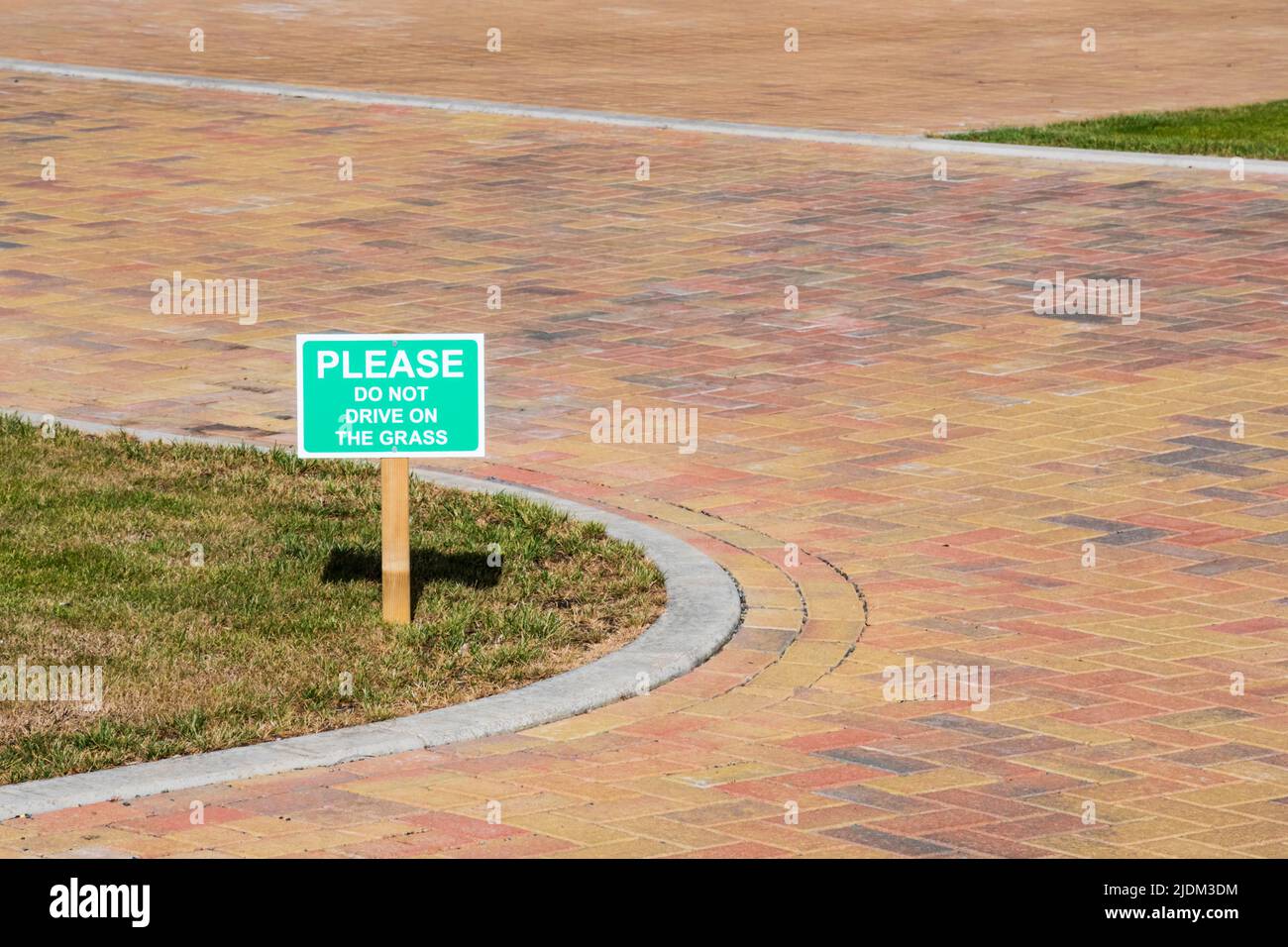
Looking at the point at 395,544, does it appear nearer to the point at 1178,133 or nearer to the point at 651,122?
the point at 651,122

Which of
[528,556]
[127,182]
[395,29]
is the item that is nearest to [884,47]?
[395,29]

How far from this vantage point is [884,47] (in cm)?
2497

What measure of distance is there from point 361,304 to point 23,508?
381 cm

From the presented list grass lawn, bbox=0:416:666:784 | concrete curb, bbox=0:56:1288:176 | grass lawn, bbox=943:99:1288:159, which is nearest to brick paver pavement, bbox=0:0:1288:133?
concrete curb, bbox=0:56:1288:176

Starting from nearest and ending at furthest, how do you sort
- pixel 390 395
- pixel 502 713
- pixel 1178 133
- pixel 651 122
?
pixel 502 713 < pixel 390 395 < pixel 1178 133 < pixel 651 122

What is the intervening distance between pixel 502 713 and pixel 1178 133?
41.2 ft

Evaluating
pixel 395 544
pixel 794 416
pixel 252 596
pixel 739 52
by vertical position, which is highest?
pixel 739 52

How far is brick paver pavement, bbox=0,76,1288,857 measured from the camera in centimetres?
565

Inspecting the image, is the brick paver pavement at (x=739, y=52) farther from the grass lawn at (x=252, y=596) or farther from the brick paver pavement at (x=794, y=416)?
the grass lawn at (x=252, y=596)

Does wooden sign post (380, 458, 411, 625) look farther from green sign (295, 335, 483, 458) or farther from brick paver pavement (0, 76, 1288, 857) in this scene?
brick paver pavement (0, 76, 1288, 857)

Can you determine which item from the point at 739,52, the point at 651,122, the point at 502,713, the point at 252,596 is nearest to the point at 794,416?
the point at 252,596

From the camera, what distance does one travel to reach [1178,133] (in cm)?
1733

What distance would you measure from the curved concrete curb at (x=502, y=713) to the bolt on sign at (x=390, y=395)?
0.86 metres
